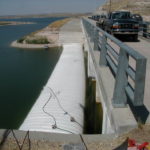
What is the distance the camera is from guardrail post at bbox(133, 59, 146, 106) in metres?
4.53

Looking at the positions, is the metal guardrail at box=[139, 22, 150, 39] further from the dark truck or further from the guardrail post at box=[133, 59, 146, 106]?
the guardrail post at box=[133, 59, 146, 106]

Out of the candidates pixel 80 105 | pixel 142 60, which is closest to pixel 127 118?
pixel 142 60

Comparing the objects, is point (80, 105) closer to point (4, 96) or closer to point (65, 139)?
point (65, 139)

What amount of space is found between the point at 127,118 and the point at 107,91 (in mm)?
1506

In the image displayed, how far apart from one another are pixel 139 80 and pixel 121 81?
760 mm

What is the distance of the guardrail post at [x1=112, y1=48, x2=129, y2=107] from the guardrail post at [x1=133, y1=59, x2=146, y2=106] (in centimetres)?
64

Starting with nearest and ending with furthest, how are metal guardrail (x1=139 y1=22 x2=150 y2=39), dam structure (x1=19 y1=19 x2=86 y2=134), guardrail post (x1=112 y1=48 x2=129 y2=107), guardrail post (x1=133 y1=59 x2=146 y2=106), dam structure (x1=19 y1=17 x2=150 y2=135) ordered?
1. guardrail post (x1=133 y1=59 x2=146 y2=106)
2. dam structure (x1=19 y1=17 x2=150 y2=135)
3. guardrail post (x1=112 y1=48 x2=129 y2=107)
4. dam structure (x1=19 y1=19 x2=86 y2=134)
5. metal guardrail (x1=139 y1=22 x2=150 y2=39)

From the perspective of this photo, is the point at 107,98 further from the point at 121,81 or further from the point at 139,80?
the point at 139,80

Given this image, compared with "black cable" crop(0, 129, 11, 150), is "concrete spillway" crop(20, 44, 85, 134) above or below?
below

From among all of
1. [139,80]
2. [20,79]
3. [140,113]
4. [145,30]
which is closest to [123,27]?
[145,30]

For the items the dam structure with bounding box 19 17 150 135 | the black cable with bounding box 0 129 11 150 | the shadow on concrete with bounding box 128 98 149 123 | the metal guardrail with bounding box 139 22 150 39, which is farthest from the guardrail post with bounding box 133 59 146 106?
the metal guardrail with bounding box 139 22 150 39

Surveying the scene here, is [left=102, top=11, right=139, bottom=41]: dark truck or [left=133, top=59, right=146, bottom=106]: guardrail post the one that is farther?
[left=102, top=11, right=139, bottom=41]: dark truck

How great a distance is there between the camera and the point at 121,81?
17.5ft

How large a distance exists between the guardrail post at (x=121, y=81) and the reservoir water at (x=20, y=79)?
8.11m
